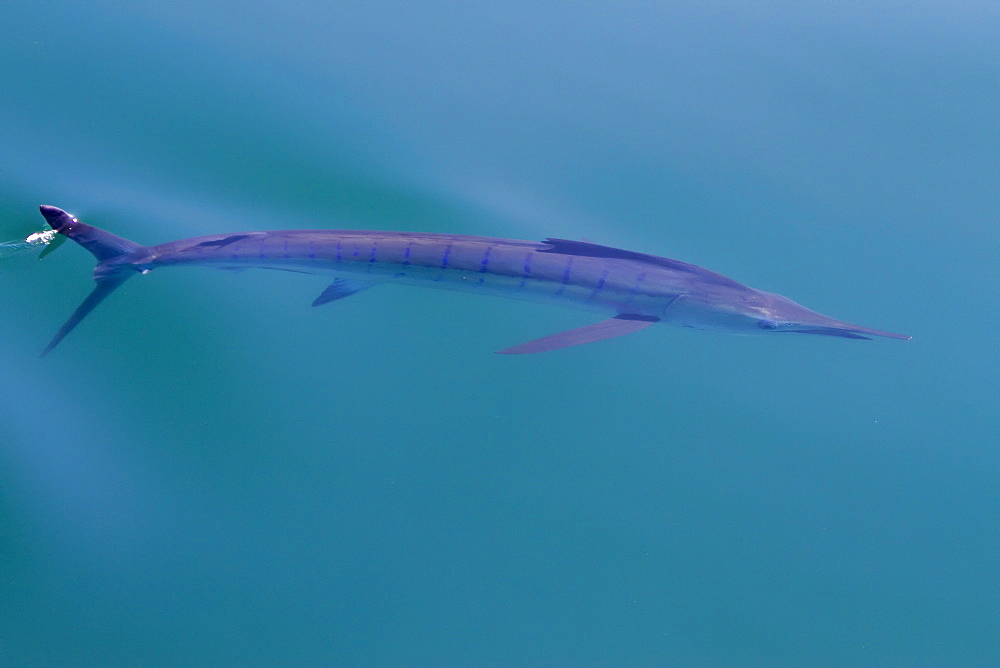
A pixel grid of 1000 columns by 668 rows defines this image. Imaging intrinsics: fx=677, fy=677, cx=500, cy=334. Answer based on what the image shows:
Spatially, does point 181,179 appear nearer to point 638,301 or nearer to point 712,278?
point 638,301

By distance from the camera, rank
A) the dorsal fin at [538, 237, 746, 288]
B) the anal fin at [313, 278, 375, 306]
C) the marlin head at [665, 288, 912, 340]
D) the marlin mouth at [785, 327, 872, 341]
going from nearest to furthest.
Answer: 1. the marlin mouth at [785, 327, 872, 341]
2. the marlin head at [665, 288, 912, 340]
3. the dorsal fin at [538, 237, 746, 288]
4. the anal fin at [313, 278, 375, 306]

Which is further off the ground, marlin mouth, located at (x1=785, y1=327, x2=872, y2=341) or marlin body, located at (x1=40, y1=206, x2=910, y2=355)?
marlin mouth, located at (x1=785, y1=327, x2=872, y2=341)

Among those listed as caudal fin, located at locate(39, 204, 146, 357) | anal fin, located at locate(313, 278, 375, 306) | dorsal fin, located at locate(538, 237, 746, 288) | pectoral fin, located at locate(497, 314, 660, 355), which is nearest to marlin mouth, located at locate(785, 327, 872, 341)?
dorsal fin, located at locate(538, 237, 746, 288)

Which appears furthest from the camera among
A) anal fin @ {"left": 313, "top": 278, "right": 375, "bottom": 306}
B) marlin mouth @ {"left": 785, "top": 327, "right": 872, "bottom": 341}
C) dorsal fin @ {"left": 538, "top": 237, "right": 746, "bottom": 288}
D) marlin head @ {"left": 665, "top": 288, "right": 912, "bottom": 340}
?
anal fin @ {"left": 313, "top": 278, "right": 375, "bottom": 306}

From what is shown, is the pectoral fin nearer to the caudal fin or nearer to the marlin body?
the marlin body

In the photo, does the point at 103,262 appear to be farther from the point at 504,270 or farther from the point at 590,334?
the point at 590,334

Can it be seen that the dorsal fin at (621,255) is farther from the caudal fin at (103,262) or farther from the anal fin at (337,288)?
the caudal fin at (103,262)

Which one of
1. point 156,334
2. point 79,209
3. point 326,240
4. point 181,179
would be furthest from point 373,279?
point 79,209
